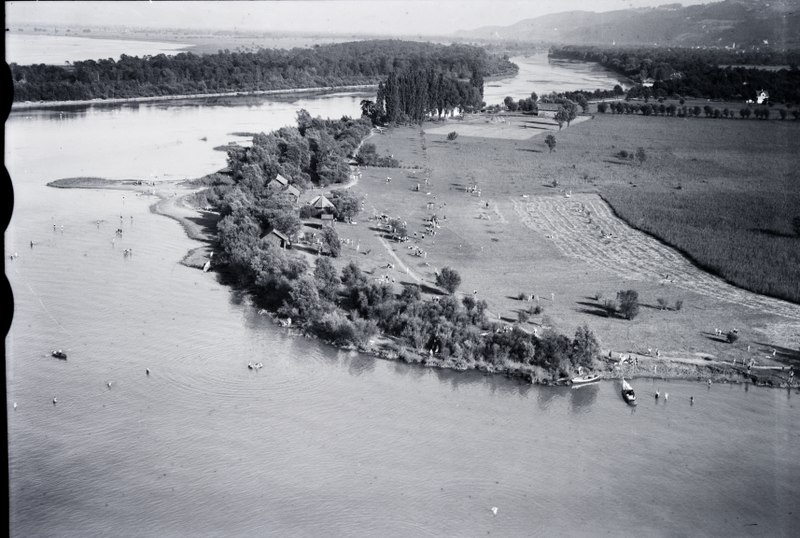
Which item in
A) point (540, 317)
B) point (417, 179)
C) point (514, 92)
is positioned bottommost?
point (540, 317)

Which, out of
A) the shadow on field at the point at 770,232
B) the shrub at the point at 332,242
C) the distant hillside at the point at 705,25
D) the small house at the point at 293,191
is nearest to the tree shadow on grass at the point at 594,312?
the shrub at the point at 332,242

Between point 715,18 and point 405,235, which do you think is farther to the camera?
point 715,18

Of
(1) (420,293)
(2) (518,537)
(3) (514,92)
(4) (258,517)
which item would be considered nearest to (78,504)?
(4) (258,517)

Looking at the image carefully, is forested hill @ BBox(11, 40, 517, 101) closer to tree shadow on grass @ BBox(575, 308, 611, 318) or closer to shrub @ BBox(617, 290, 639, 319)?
tree shadow on grass @ BBox(575, 308, 611, 318)

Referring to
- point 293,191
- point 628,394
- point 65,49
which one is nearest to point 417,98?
point 293,191

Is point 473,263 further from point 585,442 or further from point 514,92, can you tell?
point 514,92

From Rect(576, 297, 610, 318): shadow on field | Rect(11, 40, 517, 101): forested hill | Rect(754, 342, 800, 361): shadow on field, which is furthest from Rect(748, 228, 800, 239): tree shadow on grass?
Rect(11, 40, 517, 101): forested hill
